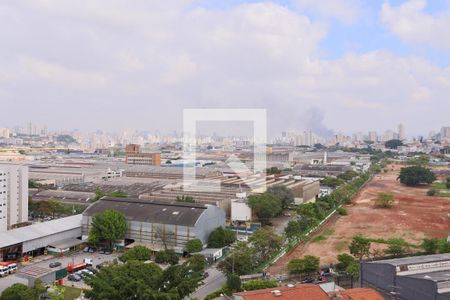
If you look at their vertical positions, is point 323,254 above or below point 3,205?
below

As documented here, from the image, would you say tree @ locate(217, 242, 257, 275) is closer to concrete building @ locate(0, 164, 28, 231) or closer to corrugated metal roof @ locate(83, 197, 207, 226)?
corrugated metal roof @ locate(83, 197, 207, 226)

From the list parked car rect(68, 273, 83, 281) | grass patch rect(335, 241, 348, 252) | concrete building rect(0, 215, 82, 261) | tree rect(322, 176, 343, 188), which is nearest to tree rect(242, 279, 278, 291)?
parked car rect(68, 273, 83, 281)

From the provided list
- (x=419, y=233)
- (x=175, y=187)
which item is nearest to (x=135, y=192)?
(x=175, y=187)

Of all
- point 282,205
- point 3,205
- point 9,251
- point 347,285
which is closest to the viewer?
point 347,285

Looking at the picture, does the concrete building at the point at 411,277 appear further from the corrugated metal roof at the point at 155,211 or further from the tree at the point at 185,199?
the tree at the point at 185,199

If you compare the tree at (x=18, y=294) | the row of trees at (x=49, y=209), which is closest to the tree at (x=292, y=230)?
the tree at (x=18, y=294)

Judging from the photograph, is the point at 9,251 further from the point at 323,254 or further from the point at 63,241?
the point at 323,254

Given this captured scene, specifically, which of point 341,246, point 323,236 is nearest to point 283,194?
point 323,236
